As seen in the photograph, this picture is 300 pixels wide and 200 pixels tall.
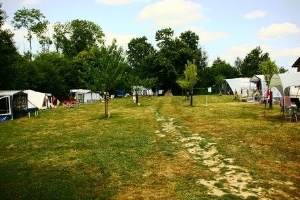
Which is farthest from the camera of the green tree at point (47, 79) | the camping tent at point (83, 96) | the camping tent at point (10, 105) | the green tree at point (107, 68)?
the camping tent at point (83, 96)

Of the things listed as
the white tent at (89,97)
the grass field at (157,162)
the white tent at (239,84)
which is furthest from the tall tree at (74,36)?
the grass field at (157,162)

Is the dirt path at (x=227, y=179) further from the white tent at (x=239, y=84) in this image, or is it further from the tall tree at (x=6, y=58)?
the white tent at (x=239, y=84)

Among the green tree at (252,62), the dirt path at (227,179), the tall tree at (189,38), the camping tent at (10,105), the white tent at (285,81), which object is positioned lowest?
the dirt path at (227,179)

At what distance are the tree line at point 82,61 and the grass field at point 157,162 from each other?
21113 mm

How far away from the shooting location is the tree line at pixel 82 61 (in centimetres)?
4131

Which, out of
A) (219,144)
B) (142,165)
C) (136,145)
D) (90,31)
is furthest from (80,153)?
(90,31)

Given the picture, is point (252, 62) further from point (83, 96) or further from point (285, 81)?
point (285, 81)

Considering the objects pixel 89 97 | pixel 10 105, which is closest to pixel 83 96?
pixel 89 97

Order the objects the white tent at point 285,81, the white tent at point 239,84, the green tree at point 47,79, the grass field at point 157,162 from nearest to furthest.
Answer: the grass field at point 157,162, the white tent at point 285,81, the green tree at point 47,79, the white tent at point 239,84

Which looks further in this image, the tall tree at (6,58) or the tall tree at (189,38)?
the tall tree at (189,38)

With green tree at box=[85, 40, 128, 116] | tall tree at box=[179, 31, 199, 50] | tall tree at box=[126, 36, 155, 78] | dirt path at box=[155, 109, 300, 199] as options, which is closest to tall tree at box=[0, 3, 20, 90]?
green tree at box=[85, 40, 128, 116]

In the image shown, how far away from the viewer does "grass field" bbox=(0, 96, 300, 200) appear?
9.09m

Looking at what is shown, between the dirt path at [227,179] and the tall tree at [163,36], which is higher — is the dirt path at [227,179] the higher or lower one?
the lower one

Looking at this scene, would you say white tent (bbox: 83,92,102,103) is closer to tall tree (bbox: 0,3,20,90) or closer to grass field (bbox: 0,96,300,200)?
tall tree (bbox: 0,3,20,90)
